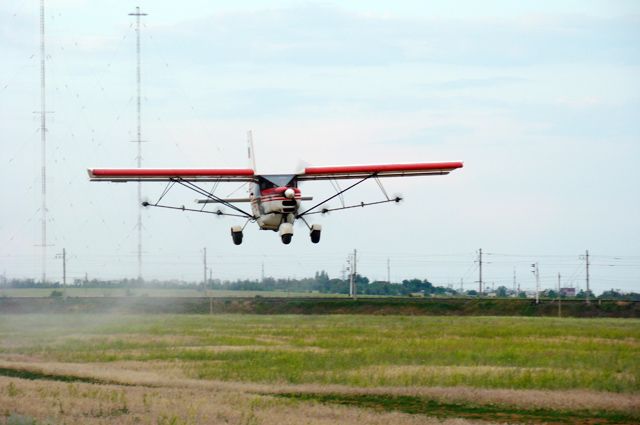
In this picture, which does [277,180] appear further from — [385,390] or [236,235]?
[385,390]

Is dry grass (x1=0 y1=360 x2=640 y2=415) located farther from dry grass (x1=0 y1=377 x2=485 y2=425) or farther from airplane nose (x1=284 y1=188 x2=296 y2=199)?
airplane nose (x1=284 y1=188 x2=296 y2=199)

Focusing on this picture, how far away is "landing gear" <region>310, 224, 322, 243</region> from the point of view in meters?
40.2

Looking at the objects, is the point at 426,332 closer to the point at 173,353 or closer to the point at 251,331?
the point at 251,331

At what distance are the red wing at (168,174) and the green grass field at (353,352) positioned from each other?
739cm

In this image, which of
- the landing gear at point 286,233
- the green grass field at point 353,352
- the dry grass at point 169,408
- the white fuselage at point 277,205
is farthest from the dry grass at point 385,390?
the white fuselage at point 277,205

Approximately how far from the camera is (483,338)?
54.5 meters

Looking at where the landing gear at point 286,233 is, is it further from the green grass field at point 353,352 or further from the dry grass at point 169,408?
the dry grass at point 169,408

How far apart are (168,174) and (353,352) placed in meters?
11.2

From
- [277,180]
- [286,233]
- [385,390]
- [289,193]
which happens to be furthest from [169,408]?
[277,180]

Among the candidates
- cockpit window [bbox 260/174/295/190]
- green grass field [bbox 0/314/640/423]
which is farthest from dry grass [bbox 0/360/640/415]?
cockpit window [bbox 260/174/295/190]

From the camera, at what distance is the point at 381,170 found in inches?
1758

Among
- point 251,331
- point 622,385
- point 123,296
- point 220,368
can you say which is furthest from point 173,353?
point 123,296

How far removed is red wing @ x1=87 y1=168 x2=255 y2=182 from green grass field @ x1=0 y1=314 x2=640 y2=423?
291 inches

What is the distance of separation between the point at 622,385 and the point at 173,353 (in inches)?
794
